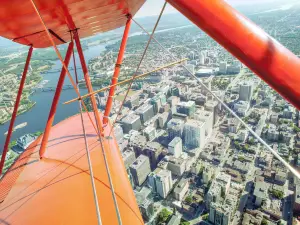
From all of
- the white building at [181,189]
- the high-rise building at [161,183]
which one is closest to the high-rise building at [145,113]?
the high-rise building at [161,183]

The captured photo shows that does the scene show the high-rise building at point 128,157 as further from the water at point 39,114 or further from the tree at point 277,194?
the water at point 39,114

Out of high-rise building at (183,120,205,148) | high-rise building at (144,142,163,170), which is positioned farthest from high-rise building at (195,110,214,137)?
high-rise building at (144,142,163,170)

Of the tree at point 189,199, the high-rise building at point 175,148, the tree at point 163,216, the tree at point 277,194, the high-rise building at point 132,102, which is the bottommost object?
the tree at point 163,216

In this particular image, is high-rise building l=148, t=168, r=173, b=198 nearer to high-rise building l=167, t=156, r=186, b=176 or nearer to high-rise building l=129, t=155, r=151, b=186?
high-rise building l=129, t=155, r=151, b=186

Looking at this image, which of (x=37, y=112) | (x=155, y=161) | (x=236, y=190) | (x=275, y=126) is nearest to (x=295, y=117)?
(x=275, y=126)

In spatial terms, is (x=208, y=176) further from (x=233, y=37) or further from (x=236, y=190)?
(x=233, y=37)

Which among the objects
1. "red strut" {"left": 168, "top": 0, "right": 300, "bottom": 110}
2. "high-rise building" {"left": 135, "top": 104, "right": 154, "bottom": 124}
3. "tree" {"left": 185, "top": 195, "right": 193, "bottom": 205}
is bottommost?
"tree" {"left": 185, "top": 195, "right": 193, "bottom": 205}

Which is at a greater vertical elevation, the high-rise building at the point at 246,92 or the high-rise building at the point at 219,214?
the high-rise building at the point at 246,92
